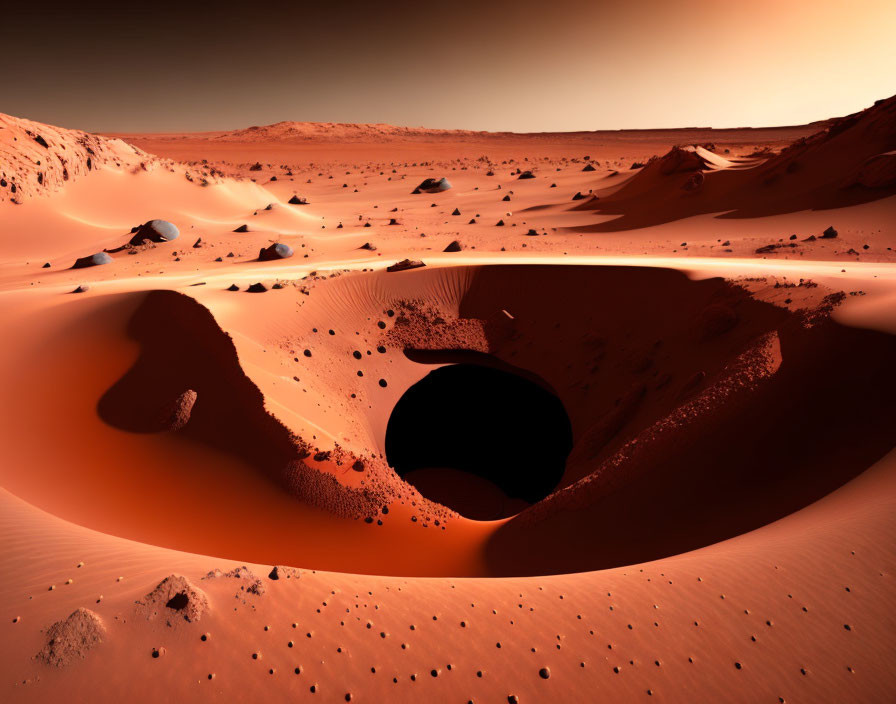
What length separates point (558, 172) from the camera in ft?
116

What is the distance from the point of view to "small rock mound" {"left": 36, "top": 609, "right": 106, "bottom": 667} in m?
3.22

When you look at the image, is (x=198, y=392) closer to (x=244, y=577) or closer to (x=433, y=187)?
(x=244, y=577)

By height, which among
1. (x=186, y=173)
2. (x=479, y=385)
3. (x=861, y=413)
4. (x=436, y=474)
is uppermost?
(x=186, y=173)

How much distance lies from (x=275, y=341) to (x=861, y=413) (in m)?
8.12

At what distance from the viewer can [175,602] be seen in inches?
139

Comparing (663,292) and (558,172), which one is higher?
(558,172)

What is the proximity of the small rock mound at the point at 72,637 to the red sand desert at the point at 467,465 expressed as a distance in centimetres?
2

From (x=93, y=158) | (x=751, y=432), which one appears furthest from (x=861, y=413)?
(x=93, y=158)

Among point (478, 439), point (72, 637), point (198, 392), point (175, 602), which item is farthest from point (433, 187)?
point (72, 637)

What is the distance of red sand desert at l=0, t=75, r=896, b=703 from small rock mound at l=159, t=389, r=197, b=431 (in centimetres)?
5

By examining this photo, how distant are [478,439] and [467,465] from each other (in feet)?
2.22

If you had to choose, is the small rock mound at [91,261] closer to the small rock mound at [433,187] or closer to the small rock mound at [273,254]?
the small rock mound at [273,254]

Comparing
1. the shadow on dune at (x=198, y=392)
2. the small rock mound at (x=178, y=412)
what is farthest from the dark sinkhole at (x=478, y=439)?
the small rock mound at (x=178, y=412)

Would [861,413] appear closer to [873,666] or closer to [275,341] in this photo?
[873,666]
